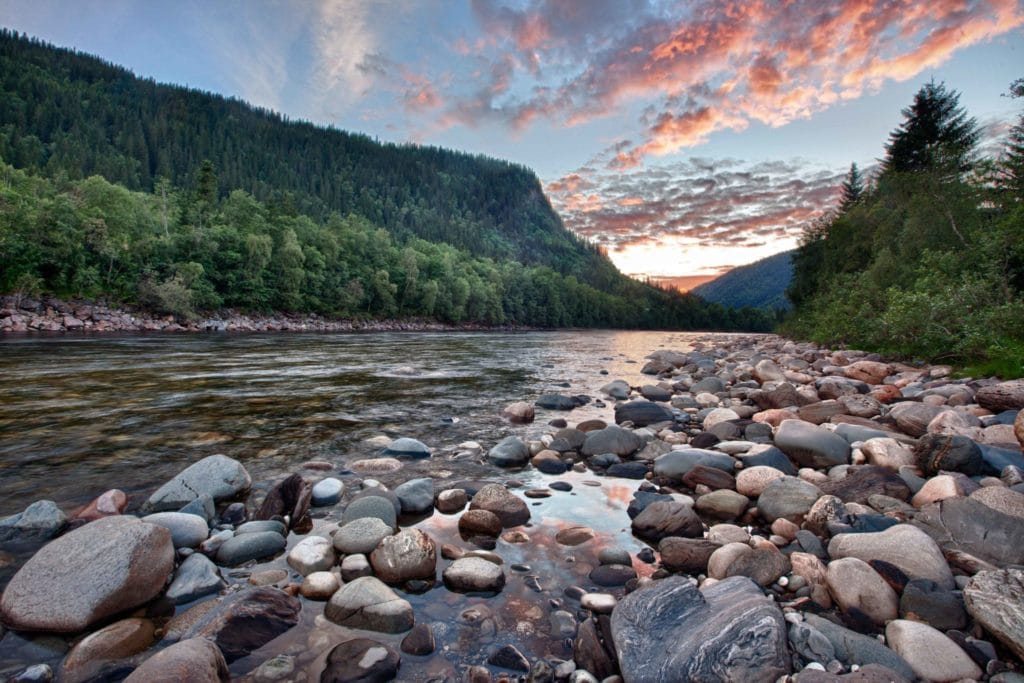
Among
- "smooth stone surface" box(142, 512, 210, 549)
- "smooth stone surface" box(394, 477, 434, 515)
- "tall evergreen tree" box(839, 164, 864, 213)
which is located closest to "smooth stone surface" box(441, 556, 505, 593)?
"smooth stone surface" box(394, 477, 434, 515)

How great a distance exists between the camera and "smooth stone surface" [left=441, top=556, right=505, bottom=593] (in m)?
3.95

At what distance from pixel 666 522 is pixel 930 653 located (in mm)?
2324

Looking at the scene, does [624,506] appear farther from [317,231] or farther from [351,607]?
[317,231]

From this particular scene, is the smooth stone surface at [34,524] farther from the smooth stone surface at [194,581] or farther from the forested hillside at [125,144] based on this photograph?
the forested hillside at [125,144]

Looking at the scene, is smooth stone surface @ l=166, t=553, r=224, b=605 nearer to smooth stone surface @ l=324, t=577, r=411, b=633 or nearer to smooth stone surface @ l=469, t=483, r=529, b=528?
smooth stone surface @ l=324, t=577, r=411, b=633

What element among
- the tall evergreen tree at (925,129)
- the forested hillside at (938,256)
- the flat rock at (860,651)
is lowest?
the flat rock at (860,651)

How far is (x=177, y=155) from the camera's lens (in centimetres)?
14800

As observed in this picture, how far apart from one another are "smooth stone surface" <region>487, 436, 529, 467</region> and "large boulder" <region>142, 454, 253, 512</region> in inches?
137

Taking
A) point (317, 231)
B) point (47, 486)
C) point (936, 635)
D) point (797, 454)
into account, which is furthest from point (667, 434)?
point (317, 231)

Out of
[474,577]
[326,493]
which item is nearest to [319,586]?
[474,577]

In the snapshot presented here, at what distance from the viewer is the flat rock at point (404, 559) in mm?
4066

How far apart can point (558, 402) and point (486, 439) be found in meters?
3.96

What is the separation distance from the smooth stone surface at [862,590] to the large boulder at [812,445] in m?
3.49

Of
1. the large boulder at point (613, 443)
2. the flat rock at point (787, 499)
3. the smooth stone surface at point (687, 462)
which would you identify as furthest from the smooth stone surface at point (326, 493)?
the flat rock at point (787, 499)
